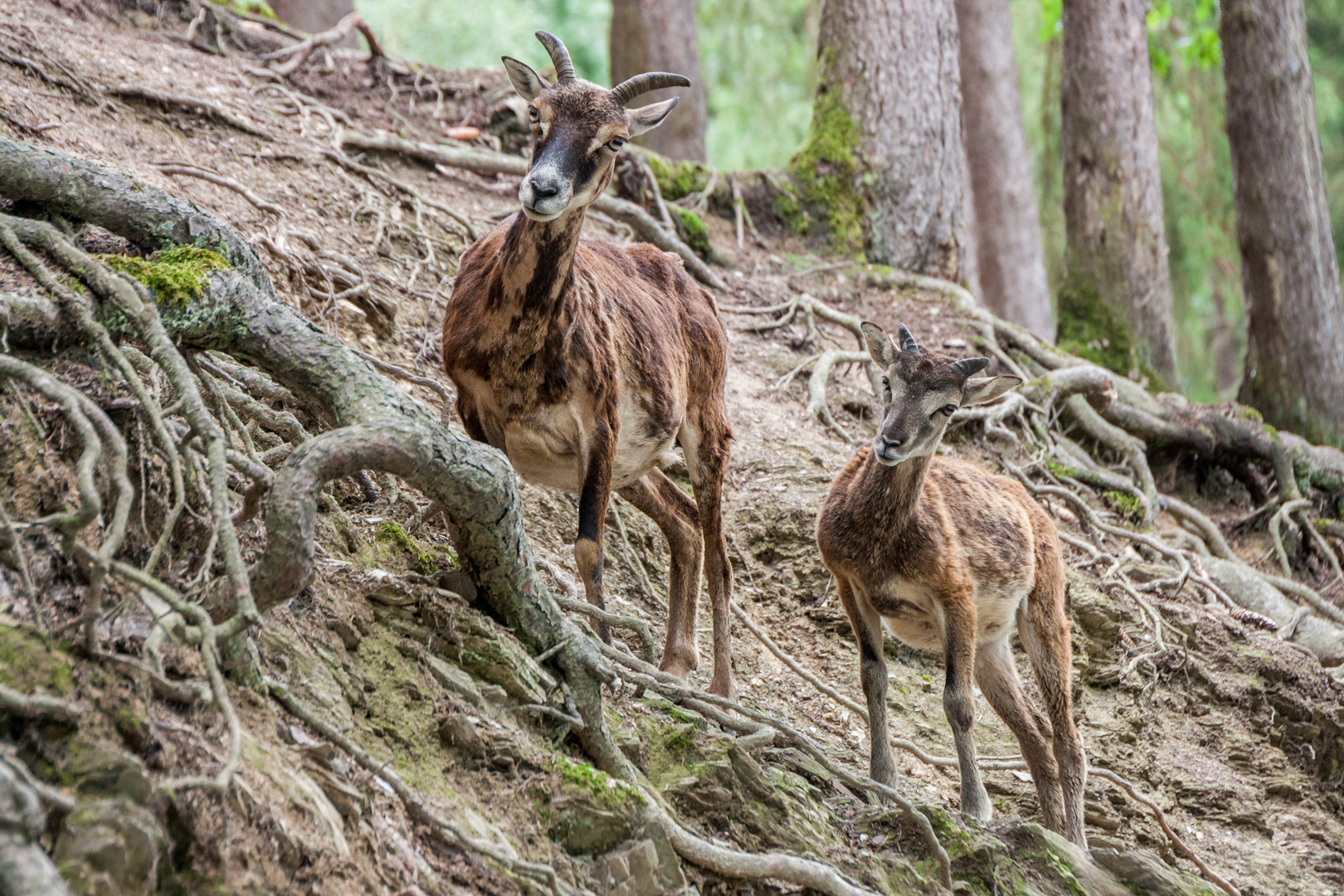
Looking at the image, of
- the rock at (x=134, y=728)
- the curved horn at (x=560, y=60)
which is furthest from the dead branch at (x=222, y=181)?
the rock at (x=134, y=728)

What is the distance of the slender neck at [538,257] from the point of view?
506 cm

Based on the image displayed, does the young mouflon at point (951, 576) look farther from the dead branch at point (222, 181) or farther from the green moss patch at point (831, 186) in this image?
the green moss patch at point (831, 186)

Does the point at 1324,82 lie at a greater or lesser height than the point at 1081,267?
greater

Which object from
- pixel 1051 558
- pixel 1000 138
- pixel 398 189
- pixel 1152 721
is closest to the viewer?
pixel 1051 558

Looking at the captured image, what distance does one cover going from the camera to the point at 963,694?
5.61m

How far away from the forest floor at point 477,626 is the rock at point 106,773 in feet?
0.10

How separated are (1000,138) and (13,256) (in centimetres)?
1508

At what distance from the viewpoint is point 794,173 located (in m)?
12.4

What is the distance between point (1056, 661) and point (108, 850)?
509 centimetres

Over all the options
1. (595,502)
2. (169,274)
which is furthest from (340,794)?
(595,502)

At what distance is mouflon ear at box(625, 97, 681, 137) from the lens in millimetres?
5273

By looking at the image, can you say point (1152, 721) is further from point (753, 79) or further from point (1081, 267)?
point (753, 79)

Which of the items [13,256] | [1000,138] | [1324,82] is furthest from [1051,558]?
[1324,82]

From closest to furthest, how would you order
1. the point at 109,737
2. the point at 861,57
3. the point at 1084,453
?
the point at 109,737, the point at 1084,453, the point at 861,57
